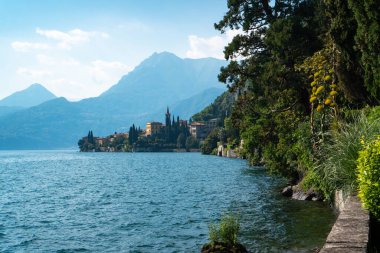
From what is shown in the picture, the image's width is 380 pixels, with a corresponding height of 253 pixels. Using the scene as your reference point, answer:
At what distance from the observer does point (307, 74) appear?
978 inches

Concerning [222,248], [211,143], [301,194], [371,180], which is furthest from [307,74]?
[211,143]

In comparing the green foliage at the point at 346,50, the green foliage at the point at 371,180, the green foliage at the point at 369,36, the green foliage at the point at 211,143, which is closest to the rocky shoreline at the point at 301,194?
the green foliage at the point at 346,50

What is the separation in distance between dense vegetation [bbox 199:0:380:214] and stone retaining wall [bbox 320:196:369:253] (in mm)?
4434

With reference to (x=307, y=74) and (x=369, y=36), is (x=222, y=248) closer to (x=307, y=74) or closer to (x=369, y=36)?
(x=369, y=36)

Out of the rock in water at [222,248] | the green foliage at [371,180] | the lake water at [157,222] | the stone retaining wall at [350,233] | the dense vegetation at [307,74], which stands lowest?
the lake water at [157,222]

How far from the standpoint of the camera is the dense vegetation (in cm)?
1542

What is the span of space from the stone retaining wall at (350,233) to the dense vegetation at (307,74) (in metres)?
4.43

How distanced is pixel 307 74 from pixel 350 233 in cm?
1902

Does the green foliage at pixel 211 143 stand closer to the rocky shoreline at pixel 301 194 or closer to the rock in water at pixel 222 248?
the rocky shoreline at pixel 301 194

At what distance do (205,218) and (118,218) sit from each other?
19.5ft

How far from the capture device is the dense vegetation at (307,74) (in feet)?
50.6

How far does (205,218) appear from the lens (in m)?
23.3

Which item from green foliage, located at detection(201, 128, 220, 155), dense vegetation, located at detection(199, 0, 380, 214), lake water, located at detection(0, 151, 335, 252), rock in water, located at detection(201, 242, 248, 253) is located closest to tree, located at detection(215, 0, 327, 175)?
dense vegetation, located at detection(199, 0, 380, 214)

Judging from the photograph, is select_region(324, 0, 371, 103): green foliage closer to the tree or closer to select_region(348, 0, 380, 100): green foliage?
select_region(348, 0, 380, 100): green foliage
